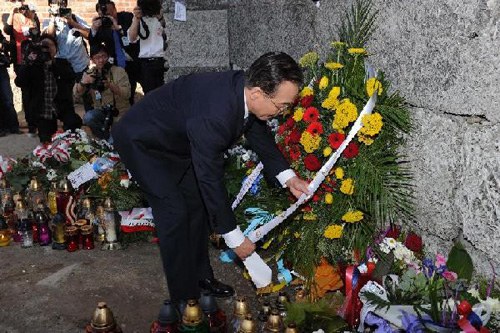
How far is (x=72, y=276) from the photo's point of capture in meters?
4.45

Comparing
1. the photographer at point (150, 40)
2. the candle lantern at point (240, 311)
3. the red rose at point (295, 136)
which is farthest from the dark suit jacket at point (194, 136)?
the photographer at point (150, 40)

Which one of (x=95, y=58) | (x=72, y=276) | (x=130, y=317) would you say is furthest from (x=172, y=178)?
(x=95, y=58)

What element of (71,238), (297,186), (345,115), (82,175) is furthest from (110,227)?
(345,115)

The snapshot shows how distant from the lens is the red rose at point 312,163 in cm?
390

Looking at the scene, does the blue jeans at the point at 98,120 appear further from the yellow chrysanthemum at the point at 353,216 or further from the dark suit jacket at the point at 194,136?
the yellow chrysanthemum at the point at 353,216

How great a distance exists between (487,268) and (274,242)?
158cm

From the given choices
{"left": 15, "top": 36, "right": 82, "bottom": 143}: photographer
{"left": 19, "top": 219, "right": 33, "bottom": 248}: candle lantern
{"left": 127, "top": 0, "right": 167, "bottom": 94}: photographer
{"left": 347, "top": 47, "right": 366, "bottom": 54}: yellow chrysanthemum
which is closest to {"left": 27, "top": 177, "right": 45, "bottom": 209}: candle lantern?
{"left": 19, "top": 219, "right": 33, "bottom": 248}: candle lantern

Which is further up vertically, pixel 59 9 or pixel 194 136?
pixel 59 9

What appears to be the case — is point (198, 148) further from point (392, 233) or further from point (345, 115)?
point (392, 233)

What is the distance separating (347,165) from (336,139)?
0.19 meters

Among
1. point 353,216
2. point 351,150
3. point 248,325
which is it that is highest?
point 351,150

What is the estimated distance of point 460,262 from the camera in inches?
134

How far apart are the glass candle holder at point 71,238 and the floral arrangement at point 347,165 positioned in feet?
5.93

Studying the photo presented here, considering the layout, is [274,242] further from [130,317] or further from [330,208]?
[130,317]
